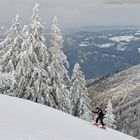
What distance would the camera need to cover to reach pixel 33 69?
107ft

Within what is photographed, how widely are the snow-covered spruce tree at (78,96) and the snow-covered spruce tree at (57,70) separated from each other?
7.58 m

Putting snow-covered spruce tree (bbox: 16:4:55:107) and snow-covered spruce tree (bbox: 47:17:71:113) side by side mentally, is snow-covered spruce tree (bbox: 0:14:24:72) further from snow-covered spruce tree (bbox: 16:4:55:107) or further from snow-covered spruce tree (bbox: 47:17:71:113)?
snow-covered spruce tree (bbox: 47:17:71:113)

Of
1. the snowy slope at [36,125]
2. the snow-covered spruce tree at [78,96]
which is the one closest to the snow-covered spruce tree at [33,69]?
the snowy slope at [36,125]

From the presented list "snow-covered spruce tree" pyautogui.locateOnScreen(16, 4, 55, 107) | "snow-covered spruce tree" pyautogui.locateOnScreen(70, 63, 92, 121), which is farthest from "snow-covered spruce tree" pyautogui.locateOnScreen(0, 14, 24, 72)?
"snow-covered spruce tree" pyautogui.locateOnScreen(70, 63, 92, 121)

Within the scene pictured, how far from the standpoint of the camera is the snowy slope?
1487cm

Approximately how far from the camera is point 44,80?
3278 centimetres

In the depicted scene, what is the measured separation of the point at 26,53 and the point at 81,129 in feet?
44.6

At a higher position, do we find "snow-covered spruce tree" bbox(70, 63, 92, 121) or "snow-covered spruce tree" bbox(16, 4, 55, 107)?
"snow-covered spruce tree" bbox(16, 4, 55, 107)

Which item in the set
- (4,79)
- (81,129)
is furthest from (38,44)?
(81,129)

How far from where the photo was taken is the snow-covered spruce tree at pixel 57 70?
111 feet

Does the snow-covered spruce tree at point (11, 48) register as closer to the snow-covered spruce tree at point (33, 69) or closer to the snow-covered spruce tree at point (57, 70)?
the snow-covered spruce tree at point (33, 69)

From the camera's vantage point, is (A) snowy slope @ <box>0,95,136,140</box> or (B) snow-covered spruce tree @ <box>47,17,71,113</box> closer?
(A) snowy slope @ <box>0,95,136,140</box>

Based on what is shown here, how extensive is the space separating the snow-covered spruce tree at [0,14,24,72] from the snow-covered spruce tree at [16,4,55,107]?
128cm

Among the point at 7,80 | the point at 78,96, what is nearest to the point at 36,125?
the point at 7,80
